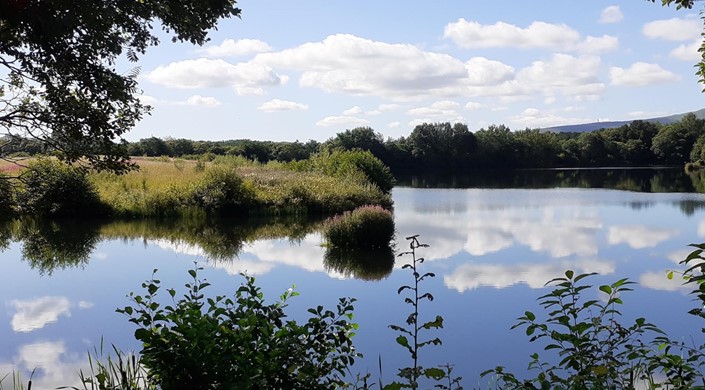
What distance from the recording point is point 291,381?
2600 mm

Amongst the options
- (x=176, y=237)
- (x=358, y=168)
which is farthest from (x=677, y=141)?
(x=176, y=237)

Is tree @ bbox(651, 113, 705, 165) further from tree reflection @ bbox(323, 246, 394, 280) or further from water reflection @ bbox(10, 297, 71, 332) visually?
water reflection @ bbox(10, 297, 71, 332)

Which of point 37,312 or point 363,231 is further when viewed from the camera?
point 363,231

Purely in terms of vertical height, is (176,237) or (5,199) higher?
(5,199)

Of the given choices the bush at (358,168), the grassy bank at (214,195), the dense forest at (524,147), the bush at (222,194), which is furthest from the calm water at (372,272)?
the dense forest at (524,147)

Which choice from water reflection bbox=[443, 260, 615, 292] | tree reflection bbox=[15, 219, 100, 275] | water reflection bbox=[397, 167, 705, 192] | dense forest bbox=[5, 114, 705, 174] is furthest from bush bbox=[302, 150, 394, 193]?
dense forest bbox=[5, 114, 705, 174]

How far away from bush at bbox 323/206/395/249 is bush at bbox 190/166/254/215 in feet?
28.4

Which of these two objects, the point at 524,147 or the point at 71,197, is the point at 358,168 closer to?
the point at 71,197

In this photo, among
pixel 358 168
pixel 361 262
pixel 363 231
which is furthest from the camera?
pixel 358 168

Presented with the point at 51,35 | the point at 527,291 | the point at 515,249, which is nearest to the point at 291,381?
the point at 51,35

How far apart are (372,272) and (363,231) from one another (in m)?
3.00

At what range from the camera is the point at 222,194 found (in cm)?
2212

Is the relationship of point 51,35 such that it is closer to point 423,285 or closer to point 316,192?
point 423,285

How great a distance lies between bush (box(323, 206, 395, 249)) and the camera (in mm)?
14391
